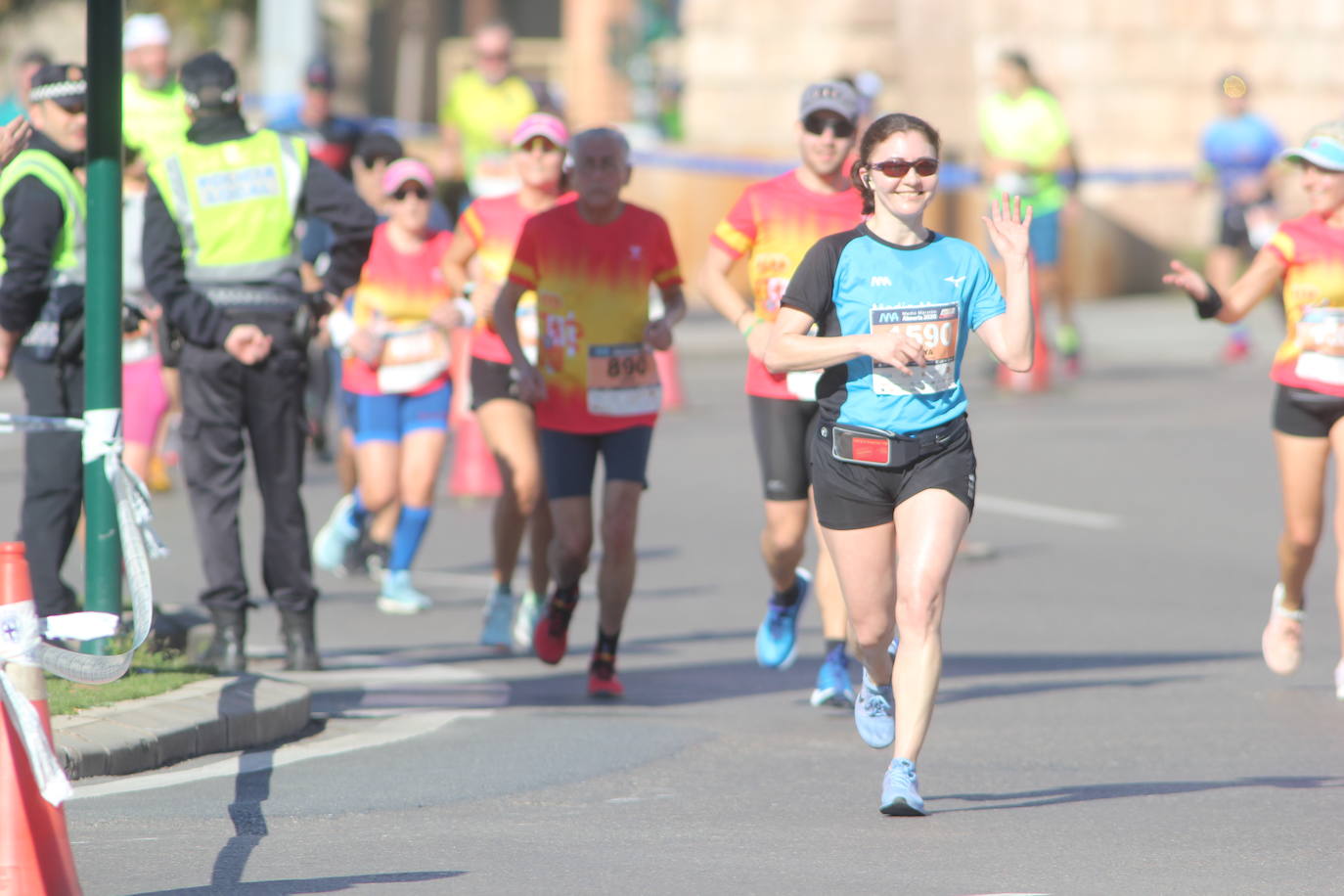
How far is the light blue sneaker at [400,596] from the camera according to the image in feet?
35.6

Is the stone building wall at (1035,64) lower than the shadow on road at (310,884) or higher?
higher

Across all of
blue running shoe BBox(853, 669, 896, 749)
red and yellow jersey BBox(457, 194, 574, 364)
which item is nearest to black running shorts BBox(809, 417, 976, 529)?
blue running shoe BBox(853, 669, 896, 749)

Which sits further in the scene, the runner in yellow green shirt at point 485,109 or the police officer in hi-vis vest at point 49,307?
the runner in yellow green shirt at point 485,109

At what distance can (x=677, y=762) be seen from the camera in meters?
7.51

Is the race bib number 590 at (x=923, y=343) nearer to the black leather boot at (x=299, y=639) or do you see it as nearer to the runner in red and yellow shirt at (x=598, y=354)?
the runner in red and yellow shirt at (x=598, y=354)

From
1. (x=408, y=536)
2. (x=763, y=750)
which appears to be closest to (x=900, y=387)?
(x=763, y=750)

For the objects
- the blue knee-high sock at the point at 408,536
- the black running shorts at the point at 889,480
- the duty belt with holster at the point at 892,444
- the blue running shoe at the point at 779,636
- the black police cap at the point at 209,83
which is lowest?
the blue knee-high sock at the point at 408,536

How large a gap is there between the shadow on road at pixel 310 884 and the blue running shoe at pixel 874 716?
1586 millimetres

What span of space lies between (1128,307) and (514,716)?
1872cm

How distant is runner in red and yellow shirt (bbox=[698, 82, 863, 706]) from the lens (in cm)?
869

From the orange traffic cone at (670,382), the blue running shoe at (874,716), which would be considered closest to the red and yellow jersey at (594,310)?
the blue running shoe at (874,716)

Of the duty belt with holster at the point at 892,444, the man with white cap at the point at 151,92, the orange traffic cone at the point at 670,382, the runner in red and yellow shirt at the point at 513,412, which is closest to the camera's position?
the duty belt with holster at the point at 892,444

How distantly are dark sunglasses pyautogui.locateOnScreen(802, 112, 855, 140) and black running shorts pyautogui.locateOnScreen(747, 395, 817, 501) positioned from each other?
0.98m

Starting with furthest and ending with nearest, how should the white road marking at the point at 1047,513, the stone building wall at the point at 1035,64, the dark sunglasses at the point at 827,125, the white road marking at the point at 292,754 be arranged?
1. the stone building wall at the point at 1035,64
2. the white road marking at the point at 1047,513
3. the dark sunglasses at the point at 827,125
4. the white road marking at the point at 292,754
